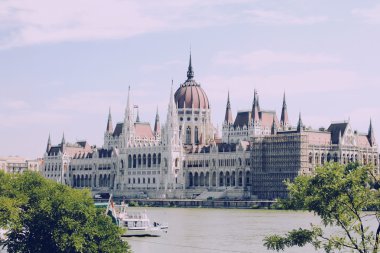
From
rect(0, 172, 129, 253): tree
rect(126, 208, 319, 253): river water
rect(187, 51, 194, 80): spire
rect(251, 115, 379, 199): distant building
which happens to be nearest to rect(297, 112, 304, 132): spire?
rect(251, 115, 379, 199): distant building

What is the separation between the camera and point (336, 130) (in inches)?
5399

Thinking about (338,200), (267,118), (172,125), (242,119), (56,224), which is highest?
(267,118)

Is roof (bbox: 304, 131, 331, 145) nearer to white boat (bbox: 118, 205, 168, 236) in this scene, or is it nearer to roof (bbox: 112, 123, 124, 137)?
roof (bbox: 112, 123, 124, 137)

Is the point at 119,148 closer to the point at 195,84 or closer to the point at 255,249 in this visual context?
the point at 195,84

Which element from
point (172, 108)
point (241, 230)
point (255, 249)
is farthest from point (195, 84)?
point (255, 249)

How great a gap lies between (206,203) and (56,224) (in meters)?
86.5

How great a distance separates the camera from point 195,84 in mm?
163125

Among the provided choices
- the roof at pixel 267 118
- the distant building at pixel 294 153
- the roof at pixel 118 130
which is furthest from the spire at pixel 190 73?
the distant building at pixel 294 153

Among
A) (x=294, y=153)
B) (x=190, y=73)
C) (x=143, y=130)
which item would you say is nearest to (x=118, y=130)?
(x=143, y=130)

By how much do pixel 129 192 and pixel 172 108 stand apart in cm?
1809

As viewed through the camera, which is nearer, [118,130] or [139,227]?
[139,227]

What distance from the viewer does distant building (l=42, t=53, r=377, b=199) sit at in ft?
436

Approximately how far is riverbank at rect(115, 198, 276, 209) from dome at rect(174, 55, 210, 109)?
2738cm

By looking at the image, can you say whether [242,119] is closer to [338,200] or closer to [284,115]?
[284,115]
